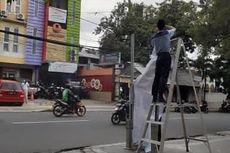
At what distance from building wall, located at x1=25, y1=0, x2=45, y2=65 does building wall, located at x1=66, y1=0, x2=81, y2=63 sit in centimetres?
304

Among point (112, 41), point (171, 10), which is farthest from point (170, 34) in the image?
point (112, 41)

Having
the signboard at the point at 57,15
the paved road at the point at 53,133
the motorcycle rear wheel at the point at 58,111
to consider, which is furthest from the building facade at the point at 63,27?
the paved road at the point at 53,133

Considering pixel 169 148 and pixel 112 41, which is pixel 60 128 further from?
pixel 112 41

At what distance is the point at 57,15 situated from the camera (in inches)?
1705

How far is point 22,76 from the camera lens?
42281 mm

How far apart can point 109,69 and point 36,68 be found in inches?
265

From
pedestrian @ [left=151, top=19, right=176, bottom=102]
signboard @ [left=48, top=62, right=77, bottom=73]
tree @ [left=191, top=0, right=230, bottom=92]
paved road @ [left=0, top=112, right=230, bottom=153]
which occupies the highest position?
tree @ [left=191, top=0, right=230, bottom=92]

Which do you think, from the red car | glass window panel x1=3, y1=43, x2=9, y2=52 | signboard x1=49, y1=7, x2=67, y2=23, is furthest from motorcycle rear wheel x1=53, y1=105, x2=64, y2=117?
signboard x1=49, y1=7, x2=67, y2=23

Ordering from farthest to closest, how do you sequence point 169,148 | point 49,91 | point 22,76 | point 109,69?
point 109,69 → point 22,76 → point 49,91 → point 169,148

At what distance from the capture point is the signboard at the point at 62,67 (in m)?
42.3

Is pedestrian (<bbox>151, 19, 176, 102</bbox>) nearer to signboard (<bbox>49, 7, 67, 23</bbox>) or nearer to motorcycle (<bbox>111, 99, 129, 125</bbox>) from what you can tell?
motorcycle (<bbox>111, 99, 129, 125</bbox>)

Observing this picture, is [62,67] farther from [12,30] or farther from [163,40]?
[163,40]

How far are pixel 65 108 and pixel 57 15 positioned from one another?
1969 cm

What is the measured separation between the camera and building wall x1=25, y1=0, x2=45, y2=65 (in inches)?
1623
